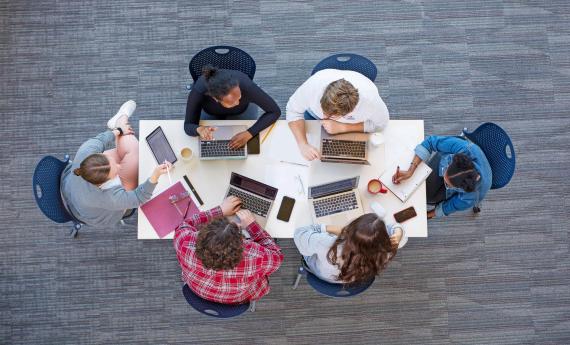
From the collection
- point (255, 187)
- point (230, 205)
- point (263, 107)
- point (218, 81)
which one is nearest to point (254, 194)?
point (255, 187)

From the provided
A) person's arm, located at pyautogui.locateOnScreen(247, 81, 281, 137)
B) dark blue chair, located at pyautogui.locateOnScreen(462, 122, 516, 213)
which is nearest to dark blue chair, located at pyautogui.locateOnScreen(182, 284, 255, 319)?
person's arm, located at pyautogui.locateOnScreen(247, 81, 281, 137)

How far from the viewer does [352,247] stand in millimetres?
2371

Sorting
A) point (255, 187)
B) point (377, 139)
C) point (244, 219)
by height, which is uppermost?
point (377, 139)

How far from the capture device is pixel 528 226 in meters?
3.52

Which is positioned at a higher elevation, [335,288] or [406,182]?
[406,182]

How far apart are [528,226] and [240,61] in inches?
90.0

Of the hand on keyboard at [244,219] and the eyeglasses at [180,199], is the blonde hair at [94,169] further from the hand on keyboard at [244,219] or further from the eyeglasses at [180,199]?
the hand on keyboard at [244,219]

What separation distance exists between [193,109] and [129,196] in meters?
0.57

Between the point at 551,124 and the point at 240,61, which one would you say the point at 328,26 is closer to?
the point at 240,61

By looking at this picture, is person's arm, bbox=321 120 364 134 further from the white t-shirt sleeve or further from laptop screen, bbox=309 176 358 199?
laptop screen, bbox=309 176 358 199

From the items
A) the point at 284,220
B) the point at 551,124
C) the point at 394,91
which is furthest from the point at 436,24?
the point at 284,220

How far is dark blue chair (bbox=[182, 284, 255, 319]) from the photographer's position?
8.44 feet

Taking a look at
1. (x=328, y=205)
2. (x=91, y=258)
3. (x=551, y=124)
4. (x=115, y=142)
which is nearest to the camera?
(x=328, y=205)

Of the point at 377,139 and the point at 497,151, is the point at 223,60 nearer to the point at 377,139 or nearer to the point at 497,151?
the point at 377,139
